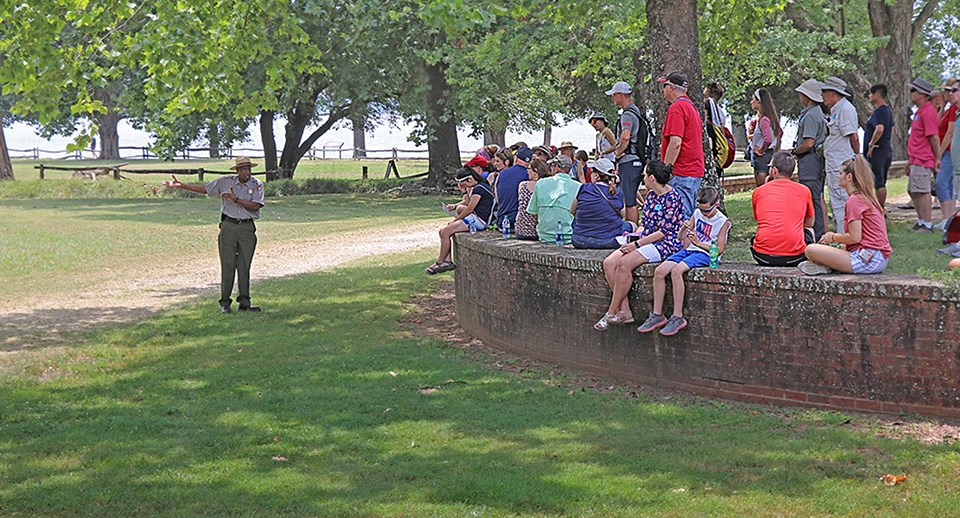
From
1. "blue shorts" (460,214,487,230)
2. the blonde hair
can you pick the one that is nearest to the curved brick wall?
the blonde hair

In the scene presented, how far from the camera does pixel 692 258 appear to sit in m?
9.05

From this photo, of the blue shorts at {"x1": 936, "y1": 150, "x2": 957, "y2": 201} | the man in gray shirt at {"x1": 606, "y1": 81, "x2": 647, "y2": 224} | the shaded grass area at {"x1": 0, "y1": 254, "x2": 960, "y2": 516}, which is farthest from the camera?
the blue shorts at {"x1": 936, "y1": 150, "x2": 957, "y2": 201}

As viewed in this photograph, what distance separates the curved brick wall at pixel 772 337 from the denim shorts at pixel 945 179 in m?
5.77

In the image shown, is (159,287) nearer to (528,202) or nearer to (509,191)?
(509,191)

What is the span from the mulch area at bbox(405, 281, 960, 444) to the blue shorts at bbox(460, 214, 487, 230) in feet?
3.16

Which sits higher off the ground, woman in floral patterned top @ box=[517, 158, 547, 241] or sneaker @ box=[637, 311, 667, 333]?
woman in floral patterned top @ box=[517, 158, 547, 241]

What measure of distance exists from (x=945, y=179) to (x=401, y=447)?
8687 millimetres

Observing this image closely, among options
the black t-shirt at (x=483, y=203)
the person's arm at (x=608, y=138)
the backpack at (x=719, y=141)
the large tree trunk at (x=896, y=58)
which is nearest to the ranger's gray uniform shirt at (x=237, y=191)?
the black t-shirt at (x=483, y=203)

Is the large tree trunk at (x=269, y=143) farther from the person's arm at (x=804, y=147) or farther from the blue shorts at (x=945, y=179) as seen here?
the person's arm at (x=804, y=147)

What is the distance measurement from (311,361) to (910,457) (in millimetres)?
5351

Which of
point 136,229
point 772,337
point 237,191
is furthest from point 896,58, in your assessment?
point 772,337

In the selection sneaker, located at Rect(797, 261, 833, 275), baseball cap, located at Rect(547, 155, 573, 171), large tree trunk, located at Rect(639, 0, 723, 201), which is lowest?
sneaker, located at Rect(797, 261, 833, 275)

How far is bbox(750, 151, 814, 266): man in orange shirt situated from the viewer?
9.09 m

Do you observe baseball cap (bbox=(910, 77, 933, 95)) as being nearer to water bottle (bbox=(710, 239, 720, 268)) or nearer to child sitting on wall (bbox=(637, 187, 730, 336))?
child sitting on wall (bbox=(637, 187, 730, 336))
